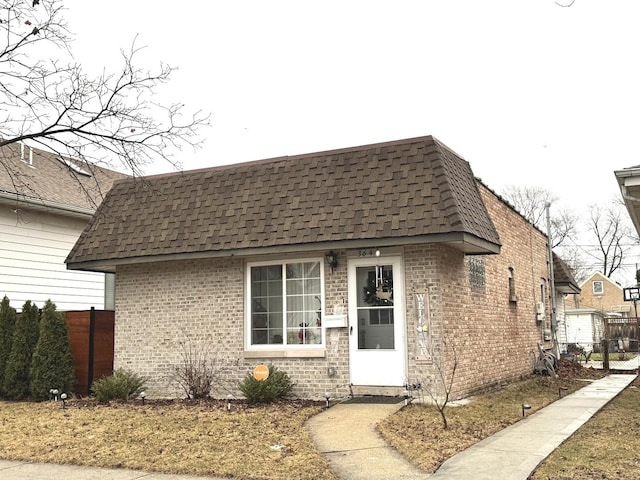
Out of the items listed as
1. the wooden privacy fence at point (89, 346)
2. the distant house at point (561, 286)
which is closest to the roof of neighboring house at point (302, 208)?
the wooden privacy fence at point (89, 346)

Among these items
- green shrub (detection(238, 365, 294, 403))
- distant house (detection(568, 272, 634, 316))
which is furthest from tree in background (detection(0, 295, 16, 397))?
distant house (detection(568, 272, 634, 316))

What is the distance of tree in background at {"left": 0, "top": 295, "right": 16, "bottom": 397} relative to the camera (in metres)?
13.9

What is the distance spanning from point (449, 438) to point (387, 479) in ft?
6.57

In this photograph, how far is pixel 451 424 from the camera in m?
9.41

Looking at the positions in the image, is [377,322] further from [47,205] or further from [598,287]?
[598,287]

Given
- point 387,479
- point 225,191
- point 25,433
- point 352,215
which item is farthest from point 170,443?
point 225,191

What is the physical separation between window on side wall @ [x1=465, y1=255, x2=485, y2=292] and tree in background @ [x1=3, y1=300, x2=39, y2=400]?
8739mm

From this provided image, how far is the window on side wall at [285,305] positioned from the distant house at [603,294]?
50366mm

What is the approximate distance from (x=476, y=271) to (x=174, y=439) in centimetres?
740

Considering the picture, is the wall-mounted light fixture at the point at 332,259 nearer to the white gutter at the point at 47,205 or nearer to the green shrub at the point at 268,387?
the green shrub at the point at 268,387

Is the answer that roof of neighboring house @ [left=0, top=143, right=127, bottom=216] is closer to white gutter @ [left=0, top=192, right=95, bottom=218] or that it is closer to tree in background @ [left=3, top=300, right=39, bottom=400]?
white gutter @ [left=0, top=192, right=95, bottom=218]

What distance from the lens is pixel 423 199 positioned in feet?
37.9

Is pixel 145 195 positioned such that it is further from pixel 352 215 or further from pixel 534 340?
pixel 534 340

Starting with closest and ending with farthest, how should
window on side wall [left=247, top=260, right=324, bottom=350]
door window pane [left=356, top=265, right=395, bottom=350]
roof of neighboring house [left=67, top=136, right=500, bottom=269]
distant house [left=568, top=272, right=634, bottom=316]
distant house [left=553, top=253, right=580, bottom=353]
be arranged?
roof of neighboring house [left=67, top=136, right=500, bottom=269] → door window pane [left=356, top=265, right=395, bottom=350] → window on side wall [left=247, top=260, right=324, bottom=350] → distant house [left=553, top=253, right=580, bottom=353] → distant house [left=568, top=272, right=634, bottom=316]
